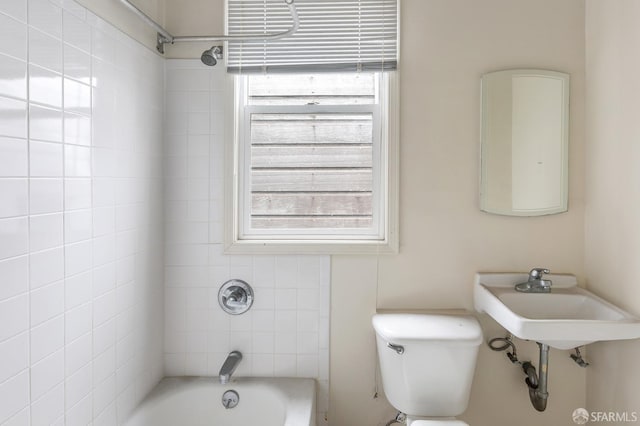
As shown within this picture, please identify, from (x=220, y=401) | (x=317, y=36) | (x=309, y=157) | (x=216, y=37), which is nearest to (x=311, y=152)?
(x=309, y=157)

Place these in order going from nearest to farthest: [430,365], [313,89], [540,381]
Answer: [430,365] → [540,381] → [313,89]

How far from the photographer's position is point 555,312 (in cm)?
166

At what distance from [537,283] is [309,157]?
1133 mm

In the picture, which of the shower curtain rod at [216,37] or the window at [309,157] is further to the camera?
the window at [309,157]

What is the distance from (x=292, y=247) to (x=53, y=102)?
1.03 metres

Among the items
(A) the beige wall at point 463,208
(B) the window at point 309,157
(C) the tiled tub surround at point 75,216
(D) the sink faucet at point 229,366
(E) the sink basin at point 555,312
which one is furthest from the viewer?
(B) the window at point 309,157

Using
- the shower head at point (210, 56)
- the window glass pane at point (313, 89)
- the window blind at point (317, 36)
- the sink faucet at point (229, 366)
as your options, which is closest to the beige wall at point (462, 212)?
the window blind at point (317, 36)

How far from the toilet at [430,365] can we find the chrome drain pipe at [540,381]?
0.29m

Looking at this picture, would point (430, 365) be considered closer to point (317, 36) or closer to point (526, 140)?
point (526, 140)

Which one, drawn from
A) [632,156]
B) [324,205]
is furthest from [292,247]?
[632,156]

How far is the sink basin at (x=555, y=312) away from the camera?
1356 millimetres

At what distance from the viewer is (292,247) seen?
1802 millimetres

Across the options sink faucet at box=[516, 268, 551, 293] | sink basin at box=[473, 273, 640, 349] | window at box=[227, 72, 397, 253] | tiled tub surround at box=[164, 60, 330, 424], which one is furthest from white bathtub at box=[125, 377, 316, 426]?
sink faucet at box=[516, 268, 551, 293]

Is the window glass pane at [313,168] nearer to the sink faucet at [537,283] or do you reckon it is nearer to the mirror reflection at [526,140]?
the mirror reflection at [526,140]
